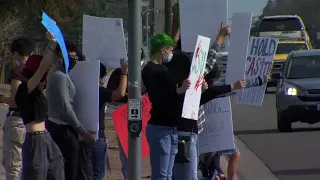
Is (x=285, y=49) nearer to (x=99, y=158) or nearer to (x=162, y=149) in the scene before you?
(x=99, y=158)

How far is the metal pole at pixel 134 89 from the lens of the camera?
641cm

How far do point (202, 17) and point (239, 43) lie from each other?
478 mm

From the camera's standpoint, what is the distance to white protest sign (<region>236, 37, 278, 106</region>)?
757 centimetres

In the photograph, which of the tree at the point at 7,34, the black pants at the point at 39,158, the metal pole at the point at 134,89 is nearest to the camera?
the black pants at the point at 39,158

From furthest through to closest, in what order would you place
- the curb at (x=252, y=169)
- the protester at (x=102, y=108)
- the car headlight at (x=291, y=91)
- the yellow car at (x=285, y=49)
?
the yellow car at (x=285, y=49), the car headlight at (x=291, y=91), the curb at (x=252, y=169), the protester at (x=102, y=108)

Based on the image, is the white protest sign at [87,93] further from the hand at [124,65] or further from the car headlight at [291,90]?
the car headlight at [291,90]

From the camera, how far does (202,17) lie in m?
6.92

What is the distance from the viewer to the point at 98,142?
7.42m

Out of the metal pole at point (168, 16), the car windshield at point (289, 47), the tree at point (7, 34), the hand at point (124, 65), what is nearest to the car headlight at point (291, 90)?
the metal pole at point (168, 16)

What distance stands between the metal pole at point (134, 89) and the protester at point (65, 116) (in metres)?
0.44

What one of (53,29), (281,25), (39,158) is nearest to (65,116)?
(39,158)

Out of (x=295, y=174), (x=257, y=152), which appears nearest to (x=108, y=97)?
(x=295, y=174)

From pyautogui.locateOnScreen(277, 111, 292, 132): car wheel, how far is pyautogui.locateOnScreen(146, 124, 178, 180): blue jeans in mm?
9625

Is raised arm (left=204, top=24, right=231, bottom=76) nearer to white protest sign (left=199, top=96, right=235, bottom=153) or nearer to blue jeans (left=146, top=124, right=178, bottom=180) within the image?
blue jeans (left=146, top=124, right=178, bottom=180)
